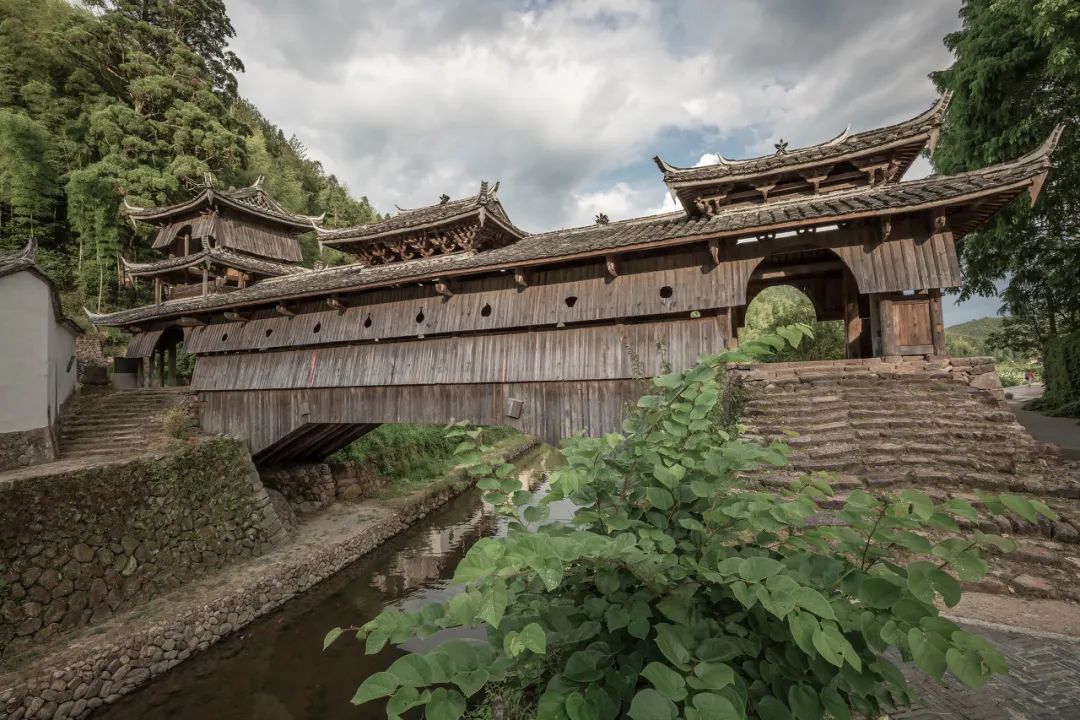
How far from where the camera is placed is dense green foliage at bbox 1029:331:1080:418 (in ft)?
49.9

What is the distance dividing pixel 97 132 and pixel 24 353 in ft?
73.3

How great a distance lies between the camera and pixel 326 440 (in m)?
14.9

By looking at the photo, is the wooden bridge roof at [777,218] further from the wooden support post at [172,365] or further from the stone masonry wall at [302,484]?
the wooden support post at [172,365]

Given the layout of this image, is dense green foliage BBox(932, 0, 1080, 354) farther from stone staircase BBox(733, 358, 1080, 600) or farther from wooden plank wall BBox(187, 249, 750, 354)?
wooden plank wall BBox(187, 249, 750, 354)

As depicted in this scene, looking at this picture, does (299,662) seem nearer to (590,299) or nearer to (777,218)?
(590,299)

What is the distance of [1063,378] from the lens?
52.7 feet

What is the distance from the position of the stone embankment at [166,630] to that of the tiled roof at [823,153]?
42.3 feet

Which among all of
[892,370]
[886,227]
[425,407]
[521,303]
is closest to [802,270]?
[886,227]

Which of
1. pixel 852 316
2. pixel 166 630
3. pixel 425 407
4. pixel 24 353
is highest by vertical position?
pixel 852 316

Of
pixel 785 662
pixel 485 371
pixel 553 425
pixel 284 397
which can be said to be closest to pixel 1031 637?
pixel 785 662

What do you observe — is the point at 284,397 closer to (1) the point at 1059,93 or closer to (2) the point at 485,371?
(2) the point at 485,371

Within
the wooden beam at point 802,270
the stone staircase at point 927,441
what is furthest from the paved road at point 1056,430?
the wooden beam at point 802,270

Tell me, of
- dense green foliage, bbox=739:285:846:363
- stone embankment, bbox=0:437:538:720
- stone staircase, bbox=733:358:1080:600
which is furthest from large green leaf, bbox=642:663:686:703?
dense green foliage, bbox=739:285:846:363

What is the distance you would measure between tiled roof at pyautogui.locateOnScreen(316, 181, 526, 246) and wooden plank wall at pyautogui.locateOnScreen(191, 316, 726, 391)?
4098 millimetres
